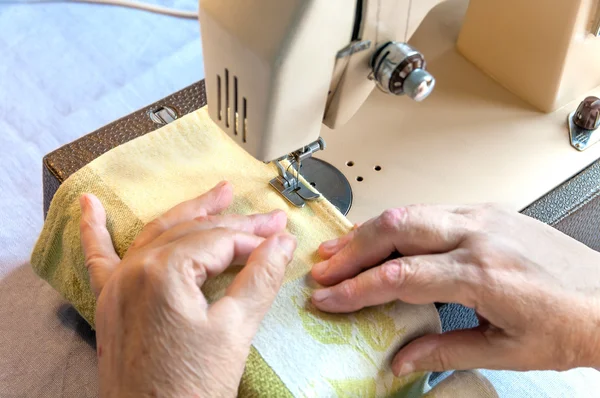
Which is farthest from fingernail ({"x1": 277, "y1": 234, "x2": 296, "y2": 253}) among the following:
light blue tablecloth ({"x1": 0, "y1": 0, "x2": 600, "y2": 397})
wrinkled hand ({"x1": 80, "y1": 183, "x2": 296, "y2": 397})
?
light blue tablecloth ({"x1": 0, "y1": 0, "x2": 600, "y2": 397})

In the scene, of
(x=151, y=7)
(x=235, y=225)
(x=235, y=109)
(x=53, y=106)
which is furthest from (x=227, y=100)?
(x=151, y=7)

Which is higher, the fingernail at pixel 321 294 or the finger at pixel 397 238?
the finger at pixel 397 238

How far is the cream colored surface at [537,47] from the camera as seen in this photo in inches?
33.3

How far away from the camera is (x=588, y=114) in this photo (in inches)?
35.5

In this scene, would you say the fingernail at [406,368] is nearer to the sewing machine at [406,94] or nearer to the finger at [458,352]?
the finger at [458,352]

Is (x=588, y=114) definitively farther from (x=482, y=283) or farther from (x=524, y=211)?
(x=482, y=283)

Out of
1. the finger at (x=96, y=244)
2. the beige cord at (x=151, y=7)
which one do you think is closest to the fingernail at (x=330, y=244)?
the finger at (x=96, y=244)

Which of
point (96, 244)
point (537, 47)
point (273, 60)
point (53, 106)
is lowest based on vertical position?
point (53, 106)

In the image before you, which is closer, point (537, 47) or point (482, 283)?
point (482, 283)

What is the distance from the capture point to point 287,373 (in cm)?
61

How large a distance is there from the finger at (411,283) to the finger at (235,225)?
12 cm

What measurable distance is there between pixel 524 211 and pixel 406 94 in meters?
0.27

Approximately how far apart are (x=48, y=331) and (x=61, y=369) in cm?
7

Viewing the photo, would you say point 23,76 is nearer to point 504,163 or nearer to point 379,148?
point 379,148
